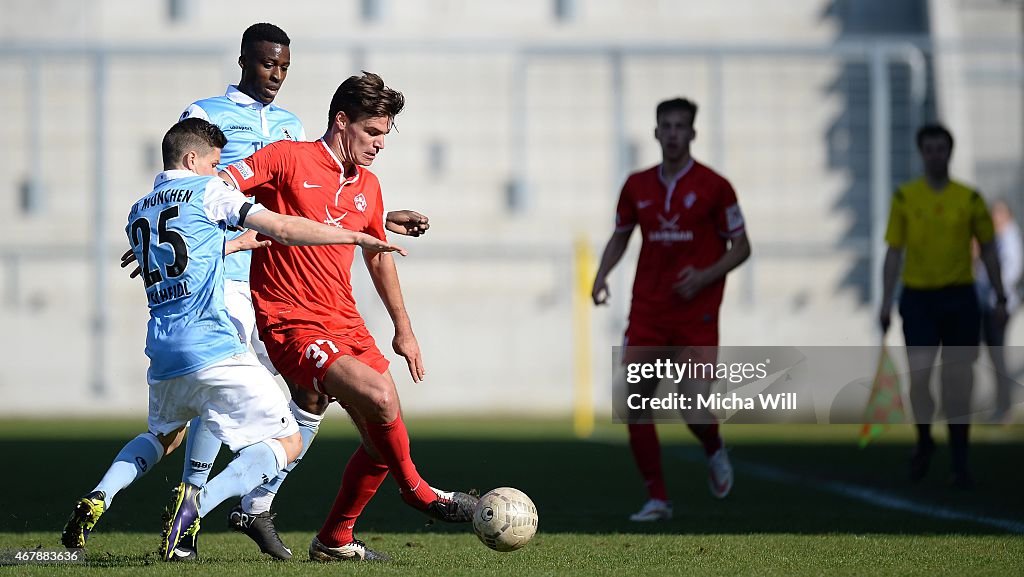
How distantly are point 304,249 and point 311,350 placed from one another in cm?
43

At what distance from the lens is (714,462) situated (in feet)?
26.6

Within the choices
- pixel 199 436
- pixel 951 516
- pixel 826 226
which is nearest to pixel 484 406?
pixel 826 226

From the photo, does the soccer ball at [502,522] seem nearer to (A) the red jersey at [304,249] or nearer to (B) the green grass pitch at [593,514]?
(B) the green grass pitch at [593,514]

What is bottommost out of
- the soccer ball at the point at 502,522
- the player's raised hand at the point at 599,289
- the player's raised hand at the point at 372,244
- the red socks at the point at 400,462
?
the soccer ball at the point at 502,522

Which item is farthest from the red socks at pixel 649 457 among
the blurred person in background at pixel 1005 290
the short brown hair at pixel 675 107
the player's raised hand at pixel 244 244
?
the blurred person in background at pixel 1005 290

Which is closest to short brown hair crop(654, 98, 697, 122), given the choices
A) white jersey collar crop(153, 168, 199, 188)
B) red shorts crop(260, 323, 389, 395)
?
red shorts crop(260, 323, 389, 395)

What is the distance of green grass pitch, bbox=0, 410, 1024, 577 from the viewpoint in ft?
18.0

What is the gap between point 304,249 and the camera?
568 centimetres

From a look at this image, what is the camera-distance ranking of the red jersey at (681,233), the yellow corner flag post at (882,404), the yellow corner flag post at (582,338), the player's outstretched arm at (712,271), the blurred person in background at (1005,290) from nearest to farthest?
the player's outstretched arm at (712,271)
the red jersey at (681,233)
the yellow corner flag post at (882,404)
the blurred person in background at (1005,290)
the yellow corner flag post at (582,338)

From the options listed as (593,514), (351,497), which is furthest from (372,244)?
(593,514)

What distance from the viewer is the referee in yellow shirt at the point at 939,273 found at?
30.9 ft

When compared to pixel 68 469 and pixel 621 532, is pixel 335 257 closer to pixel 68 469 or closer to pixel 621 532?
pixel 621 532

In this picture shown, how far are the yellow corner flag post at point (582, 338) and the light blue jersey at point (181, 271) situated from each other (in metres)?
8.75

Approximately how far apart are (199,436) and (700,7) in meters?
18.2
